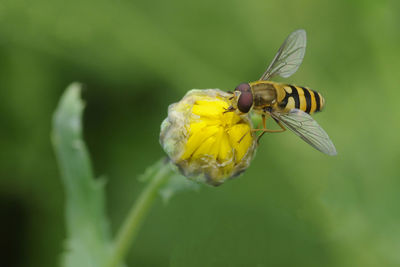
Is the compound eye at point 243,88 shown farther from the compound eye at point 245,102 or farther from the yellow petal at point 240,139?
the yellow petal at point 240,139

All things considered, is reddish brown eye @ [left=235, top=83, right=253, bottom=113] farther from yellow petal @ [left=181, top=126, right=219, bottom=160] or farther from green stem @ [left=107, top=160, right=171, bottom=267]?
green stem @ [left=107, top=160, right=171, bottom=267]

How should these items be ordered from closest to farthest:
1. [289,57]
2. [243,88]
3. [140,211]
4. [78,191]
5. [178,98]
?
[243,88], [140,211], [289,57], [78,191], [178,98]

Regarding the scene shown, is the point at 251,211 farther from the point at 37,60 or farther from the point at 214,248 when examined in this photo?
the point at 37,60

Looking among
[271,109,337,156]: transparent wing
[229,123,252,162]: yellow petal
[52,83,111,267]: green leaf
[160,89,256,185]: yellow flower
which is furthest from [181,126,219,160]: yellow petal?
[52,83,111,267]: green leaf

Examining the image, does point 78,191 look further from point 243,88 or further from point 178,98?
point 178,98

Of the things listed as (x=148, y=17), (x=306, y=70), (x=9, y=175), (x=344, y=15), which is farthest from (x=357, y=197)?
(x=9, y=175)

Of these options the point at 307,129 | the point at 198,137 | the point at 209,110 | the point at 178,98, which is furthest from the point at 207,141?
the point at 178,98

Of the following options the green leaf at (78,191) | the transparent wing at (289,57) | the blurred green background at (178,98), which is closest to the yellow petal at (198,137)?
the transparent wing at (289,57)

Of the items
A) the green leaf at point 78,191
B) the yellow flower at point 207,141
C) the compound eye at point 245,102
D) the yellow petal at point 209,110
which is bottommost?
the green leaf at point 78,191
